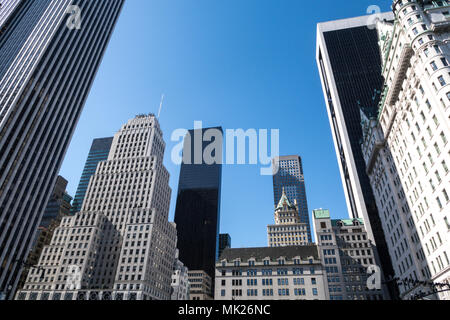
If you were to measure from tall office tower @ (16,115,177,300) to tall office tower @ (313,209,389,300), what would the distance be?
242 feet

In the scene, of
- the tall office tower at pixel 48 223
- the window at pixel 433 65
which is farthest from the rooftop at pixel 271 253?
the tall office tower at pixel 48 223

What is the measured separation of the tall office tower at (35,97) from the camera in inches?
3605

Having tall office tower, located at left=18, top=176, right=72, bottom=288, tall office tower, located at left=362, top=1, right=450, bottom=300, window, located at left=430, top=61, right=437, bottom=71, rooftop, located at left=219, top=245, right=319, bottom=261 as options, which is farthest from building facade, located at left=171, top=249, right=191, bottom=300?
window, located at left=430, top=61, right=437, bottom=71

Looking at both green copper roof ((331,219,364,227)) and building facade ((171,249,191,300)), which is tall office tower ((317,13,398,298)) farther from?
building facade ((171,249,191,300))

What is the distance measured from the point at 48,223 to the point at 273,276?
134 meters

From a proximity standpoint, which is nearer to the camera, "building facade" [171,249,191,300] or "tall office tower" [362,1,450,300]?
"tall office tower" [362,1,450,300]

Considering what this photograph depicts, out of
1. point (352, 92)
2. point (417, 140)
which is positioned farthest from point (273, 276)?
point (352, 92)

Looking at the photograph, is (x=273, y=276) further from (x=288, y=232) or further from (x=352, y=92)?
(x=352, y=92)

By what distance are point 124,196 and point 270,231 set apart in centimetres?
8414

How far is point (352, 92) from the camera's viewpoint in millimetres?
161500

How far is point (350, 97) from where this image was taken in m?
160

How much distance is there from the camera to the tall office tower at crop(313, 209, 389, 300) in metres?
108

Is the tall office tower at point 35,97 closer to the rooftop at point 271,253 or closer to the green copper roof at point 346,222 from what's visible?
the rooftop at point 271,253
